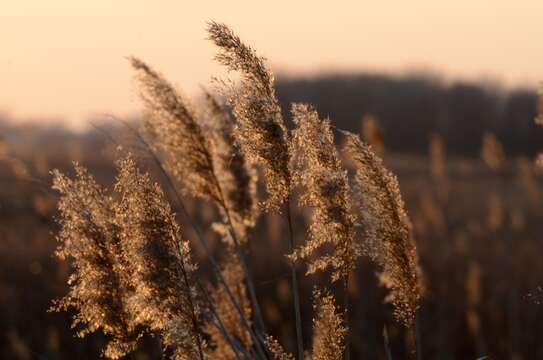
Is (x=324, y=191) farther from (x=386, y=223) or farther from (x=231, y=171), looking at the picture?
(x=231, y=171)

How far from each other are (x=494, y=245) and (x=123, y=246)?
9796 mm

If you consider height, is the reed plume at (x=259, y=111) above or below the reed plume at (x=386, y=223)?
above

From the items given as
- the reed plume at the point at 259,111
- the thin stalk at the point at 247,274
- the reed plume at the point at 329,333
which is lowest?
the reed plume at the point at 329,333

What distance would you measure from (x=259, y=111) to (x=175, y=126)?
9.1 inches

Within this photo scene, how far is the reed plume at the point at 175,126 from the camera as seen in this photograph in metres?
2.00

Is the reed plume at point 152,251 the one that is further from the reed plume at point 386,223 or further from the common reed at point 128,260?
the reed plume at point 386,223

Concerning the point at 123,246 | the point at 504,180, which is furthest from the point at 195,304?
the point at 504,180

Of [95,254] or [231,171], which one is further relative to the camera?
[231,171]

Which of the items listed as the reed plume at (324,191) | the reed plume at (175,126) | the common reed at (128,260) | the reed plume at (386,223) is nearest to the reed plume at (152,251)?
the common reed at (128,260)

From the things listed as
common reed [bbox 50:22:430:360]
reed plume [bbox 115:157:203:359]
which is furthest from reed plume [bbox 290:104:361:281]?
reed plume [bbox 115:157:203:359]

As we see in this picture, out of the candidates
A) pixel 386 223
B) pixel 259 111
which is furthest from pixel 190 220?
pixel 386 223

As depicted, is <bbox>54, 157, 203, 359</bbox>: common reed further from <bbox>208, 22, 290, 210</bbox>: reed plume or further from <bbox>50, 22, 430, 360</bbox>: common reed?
<bbox>208, 22, 290, 210</bbox>: reed plume

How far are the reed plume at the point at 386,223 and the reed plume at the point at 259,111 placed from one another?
18 cm

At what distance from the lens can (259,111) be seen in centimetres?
192
